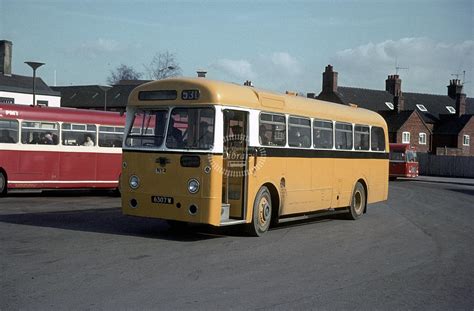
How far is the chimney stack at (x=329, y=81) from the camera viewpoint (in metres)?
73.3

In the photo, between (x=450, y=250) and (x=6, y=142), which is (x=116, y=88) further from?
(x=450, y=250)

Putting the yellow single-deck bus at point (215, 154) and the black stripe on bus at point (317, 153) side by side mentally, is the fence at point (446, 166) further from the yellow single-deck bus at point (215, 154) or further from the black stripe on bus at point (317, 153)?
Answer: the yellow single-deck bus at point (215, 154)

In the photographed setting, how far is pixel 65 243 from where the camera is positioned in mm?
11359

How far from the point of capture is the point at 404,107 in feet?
247

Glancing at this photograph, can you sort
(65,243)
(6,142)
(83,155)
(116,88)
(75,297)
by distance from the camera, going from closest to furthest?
(75,297)
(65,243)
(6,142)
(83,155)
(116,88)

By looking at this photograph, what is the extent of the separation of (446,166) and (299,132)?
1866 inches

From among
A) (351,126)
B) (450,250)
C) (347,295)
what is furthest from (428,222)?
(347,295)

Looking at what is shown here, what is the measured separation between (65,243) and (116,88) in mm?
81825

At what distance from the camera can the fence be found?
56750 millimetres

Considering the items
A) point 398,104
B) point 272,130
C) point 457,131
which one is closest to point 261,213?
point 272,130

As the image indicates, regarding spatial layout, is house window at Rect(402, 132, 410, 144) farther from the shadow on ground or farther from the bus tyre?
the shadow on ground

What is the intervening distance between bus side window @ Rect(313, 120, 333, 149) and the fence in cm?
4388

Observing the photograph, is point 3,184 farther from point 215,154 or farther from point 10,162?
point 215,154

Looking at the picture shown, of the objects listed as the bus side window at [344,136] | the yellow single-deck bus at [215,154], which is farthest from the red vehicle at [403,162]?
the yellow single-deck bus at [215,154]
